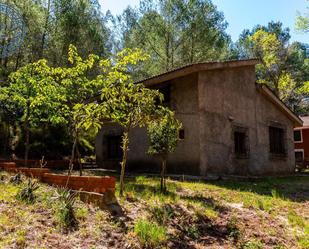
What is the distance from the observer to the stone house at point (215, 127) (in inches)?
537

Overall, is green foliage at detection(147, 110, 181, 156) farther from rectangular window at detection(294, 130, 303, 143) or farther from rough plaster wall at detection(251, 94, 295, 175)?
rectangular window at detection(294, 130, 303, 143)

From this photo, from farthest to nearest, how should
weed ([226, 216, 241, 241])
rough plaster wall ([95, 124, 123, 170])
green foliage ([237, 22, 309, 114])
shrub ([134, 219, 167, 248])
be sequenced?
green foliage ([237, 22, 309, 114])
rough plaster wall ([95, 124, 123, 170])
weed ([226, 216, 241, 241])
shrub ([134, 219, 167, 248])

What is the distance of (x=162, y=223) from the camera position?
6.32m

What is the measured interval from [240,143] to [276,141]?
14.0ft

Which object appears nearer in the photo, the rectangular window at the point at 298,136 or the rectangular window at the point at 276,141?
the rectangular window at the point at 276,141

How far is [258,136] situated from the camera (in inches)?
677

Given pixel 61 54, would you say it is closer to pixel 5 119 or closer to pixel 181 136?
pixel 5 119

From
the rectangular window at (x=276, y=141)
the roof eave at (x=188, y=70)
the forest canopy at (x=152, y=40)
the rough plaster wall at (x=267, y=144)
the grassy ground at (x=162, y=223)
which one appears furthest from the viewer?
the forest canopy at (x=152, y=40)

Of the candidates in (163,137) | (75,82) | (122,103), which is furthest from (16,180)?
(163,137)

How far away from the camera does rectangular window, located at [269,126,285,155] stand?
61.9ft

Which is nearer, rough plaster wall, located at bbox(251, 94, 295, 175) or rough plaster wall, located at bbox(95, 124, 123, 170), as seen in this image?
rough plaster wall, located at bbox(95, 124, 123, 170)

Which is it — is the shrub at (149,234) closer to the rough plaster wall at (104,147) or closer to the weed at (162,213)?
the weed at (162,213)

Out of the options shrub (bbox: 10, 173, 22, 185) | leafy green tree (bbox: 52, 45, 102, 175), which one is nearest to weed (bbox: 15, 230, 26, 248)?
leafy green tree (bbox: 52, 45, 102, 175)

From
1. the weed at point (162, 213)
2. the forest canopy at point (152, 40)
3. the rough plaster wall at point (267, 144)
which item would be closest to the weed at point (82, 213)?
the weed at point (162, 213)
